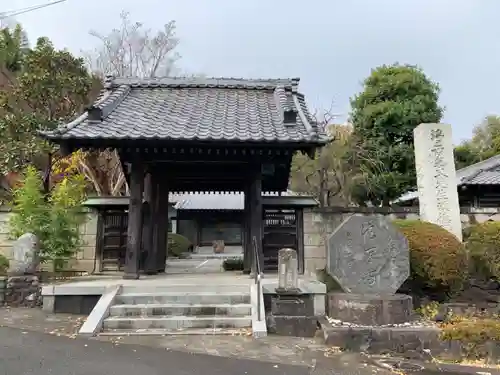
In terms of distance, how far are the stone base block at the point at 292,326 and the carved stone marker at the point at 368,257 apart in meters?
1.01

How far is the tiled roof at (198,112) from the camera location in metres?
8.86

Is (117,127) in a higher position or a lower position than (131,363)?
higher

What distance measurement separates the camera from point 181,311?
7.50m

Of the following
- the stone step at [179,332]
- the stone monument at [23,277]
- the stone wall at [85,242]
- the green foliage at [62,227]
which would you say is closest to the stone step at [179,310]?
the stone step at [179,332]

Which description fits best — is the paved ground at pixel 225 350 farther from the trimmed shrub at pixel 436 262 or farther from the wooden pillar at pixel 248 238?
the wooden pillar at pixel 248 238

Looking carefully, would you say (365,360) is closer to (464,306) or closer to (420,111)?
(464,306)

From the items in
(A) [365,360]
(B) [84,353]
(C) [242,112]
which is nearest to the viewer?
(B) [84,353]

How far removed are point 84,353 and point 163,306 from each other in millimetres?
2045

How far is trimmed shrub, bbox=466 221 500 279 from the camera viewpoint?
343 inches

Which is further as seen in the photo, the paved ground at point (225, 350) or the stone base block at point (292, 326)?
the stone base block at point (292, 326)

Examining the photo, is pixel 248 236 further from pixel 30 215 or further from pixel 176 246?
pixel 176 246

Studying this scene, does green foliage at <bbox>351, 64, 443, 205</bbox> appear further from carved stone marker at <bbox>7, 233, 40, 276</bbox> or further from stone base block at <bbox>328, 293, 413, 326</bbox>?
carved stone marker at <bbox>7, 233, 40, 276</bbox>

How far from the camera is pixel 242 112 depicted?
11234 millimetres

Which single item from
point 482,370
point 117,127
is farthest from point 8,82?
point 482,370
